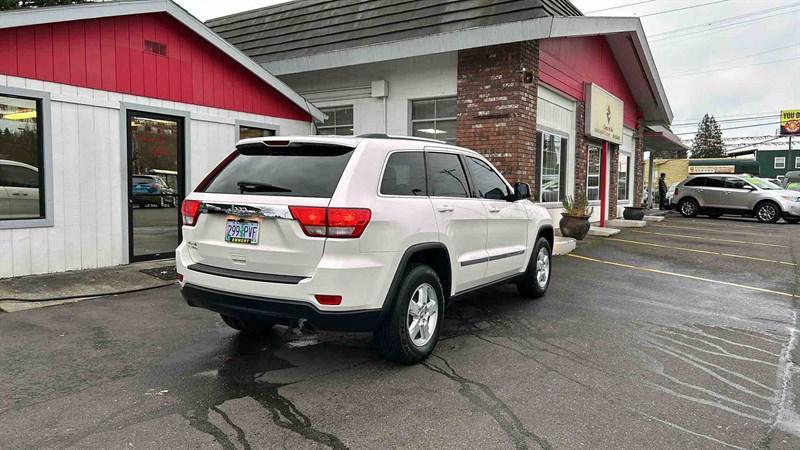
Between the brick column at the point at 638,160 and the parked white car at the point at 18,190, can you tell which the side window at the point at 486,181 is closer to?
the parked white car at the point at 18,190

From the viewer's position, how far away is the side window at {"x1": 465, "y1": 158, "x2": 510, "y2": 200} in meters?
5.36

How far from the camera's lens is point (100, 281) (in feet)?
22.5

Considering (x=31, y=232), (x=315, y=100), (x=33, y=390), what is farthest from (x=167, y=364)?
(x=315, y=100)

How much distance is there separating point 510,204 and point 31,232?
6010 mm

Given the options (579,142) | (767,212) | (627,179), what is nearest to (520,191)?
(579,142)

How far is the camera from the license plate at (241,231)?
3.79 m

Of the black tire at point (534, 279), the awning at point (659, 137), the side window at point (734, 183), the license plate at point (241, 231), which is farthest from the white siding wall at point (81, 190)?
Result: the side window at point (734, 183)

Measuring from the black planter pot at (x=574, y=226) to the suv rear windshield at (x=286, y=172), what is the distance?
8249mm

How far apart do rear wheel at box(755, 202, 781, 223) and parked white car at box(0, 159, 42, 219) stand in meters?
21.4

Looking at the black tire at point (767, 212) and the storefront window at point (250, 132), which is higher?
the storefront window at point (250, 132)

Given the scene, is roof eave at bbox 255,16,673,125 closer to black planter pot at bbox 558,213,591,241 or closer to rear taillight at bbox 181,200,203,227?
black planter pot at bbox 558,213,591,241

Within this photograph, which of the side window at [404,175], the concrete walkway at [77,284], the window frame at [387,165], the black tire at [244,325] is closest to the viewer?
the window frame at [387,165]

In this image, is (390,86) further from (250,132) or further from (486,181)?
(486,181)

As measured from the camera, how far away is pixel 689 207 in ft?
68.5
